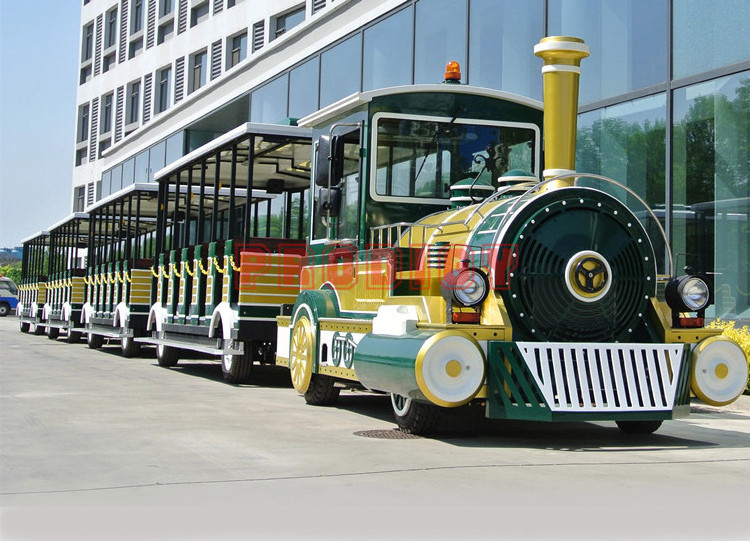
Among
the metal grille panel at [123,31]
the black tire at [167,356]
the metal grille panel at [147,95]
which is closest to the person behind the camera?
the black tire at [167,356]

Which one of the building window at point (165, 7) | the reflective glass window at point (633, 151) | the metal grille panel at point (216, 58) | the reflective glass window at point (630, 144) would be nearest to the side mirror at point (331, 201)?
the reflective glass window at point (633, 151)

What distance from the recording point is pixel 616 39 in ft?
50.0

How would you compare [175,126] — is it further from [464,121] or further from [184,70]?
[464,121]

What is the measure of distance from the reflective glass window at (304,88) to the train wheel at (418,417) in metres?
16.6

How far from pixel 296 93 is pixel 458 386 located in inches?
765

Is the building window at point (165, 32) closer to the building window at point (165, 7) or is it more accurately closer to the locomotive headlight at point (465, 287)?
the building window at point (165, 7)

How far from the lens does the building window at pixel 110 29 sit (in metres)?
49.5

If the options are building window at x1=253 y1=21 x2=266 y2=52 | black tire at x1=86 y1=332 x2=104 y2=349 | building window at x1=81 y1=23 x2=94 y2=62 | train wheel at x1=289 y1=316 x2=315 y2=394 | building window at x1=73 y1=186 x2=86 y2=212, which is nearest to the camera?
train wheel at x1=289 y1=316 x2=315 y2=394

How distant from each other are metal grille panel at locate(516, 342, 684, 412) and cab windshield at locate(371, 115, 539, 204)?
2.60m

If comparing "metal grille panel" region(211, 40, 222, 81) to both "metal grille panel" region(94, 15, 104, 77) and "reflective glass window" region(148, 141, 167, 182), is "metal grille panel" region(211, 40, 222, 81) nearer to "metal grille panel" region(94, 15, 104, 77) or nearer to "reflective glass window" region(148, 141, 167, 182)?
"reflective glass window" region(148, 141, 167, 182)

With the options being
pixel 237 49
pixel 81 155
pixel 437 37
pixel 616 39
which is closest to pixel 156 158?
pixel 237 49

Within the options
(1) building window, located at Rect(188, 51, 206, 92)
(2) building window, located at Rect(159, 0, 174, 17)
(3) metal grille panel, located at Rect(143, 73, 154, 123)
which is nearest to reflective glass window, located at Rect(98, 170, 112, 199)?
(3) metal grille panel, located at Rect(143, 73, 154, 123)

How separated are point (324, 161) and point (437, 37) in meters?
10.8

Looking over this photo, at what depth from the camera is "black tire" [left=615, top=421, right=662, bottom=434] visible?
830 centimetres
